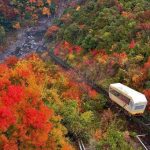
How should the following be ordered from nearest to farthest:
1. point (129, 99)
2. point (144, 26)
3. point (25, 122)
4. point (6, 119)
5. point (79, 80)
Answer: point (6, 119), point (25, 122), point (129, 99), point (79, 80), point (144, 26)

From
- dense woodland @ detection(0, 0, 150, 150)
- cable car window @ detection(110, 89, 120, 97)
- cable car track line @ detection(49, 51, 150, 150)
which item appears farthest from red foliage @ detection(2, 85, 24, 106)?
cable car window @ detection(110, 89, 120, 97)

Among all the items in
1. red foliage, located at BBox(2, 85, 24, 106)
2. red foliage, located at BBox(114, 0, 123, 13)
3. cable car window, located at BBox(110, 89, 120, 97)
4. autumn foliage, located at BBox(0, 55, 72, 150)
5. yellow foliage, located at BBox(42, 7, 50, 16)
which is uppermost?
red foliage, located at BBox(2, 85, 24, 106)

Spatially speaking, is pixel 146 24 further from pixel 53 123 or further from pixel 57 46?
pixel 53 123

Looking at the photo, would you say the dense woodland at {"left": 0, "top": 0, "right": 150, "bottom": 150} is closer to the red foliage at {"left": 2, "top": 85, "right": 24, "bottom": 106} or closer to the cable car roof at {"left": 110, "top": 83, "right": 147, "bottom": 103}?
the red foliage at {"left": 2, "top": 85, "right": 24, "bottom": 106}

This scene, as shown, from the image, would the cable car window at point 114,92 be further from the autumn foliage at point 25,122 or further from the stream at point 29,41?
the stream at point 29,41

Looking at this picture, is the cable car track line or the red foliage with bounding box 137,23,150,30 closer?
the cable car track line

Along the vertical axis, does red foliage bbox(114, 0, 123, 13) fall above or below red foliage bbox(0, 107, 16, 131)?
below

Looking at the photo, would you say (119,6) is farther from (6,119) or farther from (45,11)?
(6,119)

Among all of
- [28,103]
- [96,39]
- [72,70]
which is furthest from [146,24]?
[28,103]

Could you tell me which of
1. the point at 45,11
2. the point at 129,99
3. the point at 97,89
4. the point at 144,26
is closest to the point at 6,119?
the point at 129,99
